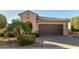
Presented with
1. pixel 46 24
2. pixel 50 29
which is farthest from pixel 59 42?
pixel 46 24

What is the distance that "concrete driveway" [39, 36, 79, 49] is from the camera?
20.3ft

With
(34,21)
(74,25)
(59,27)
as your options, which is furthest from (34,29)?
(74,25)

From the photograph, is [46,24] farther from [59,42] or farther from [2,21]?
[2,21]

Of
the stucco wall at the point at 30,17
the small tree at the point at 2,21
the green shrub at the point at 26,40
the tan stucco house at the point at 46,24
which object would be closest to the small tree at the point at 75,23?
the tan stucco house at the point at 46,24

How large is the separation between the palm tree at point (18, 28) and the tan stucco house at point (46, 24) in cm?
14

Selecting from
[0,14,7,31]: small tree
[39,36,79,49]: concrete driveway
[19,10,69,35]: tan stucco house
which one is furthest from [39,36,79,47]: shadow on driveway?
[0,14,7,31]: small tree

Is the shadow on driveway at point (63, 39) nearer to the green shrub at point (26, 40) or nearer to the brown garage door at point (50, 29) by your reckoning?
the brown garage door at point (50, 29)

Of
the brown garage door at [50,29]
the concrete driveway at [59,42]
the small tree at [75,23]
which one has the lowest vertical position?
the concrete driveway at [59,42]

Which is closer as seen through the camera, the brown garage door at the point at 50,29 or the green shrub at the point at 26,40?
the green shrub at the point at 26,40

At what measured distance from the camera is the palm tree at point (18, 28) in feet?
20.0

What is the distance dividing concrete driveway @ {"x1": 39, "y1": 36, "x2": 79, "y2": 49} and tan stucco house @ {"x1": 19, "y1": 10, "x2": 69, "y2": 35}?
0.14 meters

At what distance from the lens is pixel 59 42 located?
6.26m
